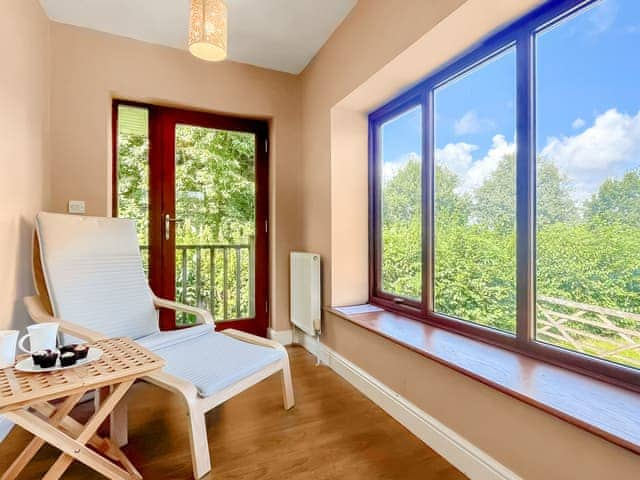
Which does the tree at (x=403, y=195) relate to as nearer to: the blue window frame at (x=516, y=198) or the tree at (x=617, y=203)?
the blue window frame at (x=516, y=198)

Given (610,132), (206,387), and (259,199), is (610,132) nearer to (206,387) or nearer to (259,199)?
(206,387)

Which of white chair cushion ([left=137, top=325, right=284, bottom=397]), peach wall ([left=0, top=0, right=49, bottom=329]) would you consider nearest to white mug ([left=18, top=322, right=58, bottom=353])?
white chair cushion ([left=137, top=325, right=284, bottom=397])

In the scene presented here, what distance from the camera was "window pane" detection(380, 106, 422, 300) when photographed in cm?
216

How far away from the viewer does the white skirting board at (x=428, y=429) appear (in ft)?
4.22

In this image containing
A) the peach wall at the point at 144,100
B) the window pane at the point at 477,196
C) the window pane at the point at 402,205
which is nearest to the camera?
the window pane at the point at 477,196

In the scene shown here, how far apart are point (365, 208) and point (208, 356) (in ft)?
5.08

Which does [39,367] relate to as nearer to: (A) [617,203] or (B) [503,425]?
(B) [503,425]

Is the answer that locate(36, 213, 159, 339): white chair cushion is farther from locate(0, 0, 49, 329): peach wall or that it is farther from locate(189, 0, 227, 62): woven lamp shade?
locate(189, 0, 227, 62): woven lamp shade

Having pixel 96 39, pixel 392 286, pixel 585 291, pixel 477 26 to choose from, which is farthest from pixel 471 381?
pixel 96 39

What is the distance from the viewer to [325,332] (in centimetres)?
257

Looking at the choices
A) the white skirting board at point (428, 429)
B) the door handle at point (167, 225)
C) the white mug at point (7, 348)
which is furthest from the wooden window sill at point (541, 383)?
the door handle at point (167, 225)

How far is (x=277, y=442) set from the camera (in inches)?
62.4

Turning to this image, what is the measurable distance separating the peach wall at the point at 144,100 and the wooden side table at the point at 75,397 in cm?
160

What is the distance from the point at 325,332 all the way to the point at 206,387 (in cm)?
130
